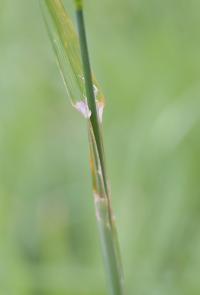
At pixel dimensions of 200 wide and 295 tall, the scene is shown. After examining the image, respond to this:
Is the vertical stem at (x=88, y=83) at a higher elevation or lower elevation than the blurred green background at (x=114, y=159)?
higher

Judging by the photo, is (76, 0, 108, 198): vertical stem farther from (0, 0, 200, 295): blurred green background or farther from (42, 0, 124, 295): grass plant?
(0, 0, 200, 295): blurred green background

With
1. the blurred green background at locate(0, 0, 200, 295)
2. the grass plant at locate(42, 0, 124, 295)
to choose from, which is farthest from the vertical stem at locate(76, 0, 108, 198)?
the blurred green background at locate(0, 0, 200, 295)

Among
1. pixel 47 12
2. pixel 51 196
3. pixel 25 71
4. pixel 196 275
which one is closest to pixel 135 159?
pixel 51 196

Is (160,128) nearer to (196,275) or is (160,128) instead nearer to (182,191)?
(182,191)

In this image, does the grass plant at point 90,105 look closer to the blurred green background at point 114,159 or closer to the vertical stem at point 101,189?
the vertical stem at point 101,189

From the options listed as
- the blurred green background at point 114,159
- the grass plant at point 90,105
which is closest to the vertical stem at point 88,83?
the grass plant at point 90,105
